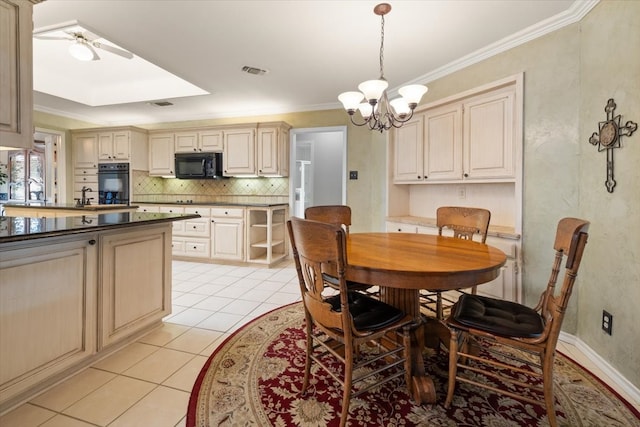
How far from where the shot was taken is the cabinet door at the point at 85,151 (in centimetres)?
524

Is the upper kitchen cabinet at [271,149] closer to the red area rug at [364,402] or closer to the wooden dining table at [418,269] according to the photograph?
the wooden dining table at [418,269]

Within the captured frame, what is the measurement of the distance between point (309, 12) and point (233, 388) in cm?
263

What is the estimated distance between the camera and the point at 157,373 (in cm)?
179

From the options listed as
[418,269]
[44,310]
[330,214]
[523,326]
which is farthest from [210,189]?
[523,326]

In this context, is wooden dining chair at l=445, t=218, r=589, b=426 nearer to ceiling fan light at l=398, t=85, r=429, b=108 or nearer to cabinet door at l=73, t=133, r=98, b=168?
ceiling fan light at l=398, t=85, r=429, b=108

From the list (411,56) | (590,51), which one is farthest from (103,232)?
(590,51)

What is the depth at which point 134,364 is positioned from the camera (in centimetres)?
188

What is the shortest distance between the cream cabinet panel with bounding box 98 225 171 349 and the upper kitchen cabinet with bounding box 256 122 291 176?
2410 mm

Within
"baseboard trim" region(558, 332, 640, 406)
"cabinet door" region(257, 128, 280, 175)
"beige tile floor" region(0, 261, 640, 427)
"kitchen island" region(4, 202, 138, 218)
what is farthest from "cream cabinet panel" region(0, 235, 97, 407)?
"baseboard trim" region(558, 332, 640, 406)

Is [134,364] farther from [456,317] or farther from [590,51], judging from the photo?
[590,51]

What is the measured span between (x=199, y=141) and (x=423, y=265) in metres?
4.55

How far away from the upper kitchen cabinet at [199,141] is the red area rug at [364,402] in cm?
371

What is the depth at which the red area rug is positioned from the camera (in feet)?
4.66

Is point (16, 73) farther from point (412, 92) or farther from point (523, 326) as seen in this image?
point (523, 326)
